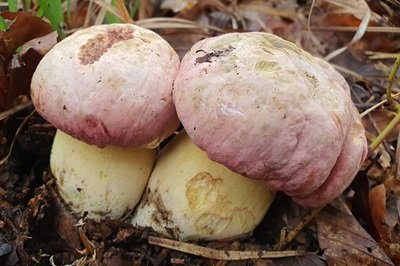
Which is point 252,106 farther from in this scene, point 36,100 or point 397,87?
point 397,87

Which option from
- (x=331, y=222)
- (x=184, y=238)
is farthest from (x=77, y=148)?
(x=331, y=222)

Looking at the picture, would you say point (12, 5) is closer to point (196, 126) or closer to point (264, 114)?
point (196, 126)

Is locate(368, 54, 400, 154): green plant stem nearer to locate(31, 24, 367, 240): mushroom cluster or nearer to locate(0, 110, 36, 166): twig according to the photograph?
locate(31, 24, 367, 240): mushroom cluster

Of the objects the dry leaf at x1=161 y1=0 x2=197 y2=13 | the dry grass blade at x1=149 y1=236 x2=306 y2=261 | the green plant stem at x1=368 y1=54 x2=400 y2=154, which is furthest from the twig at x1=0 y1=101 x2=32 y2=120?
the dry leaf at x1=161 y1=0 x2=197 y2=13

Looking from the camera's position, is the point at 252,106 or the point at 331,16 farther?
the point at 331,16

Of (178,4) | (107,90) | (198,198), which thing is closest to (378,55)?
(178,4)
